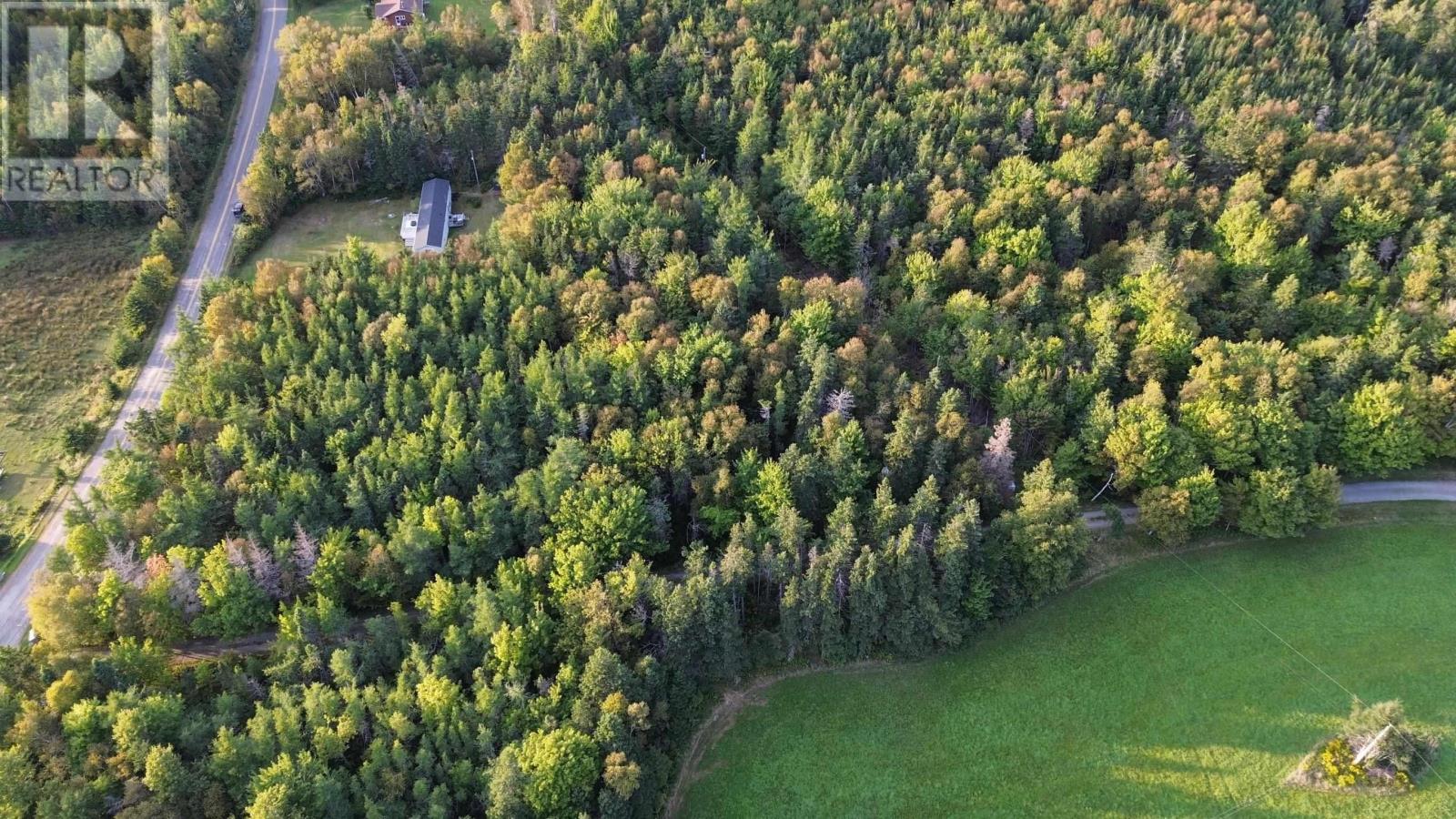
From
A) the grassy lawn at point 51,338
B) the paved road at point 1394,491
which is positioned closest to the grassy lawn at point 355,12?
the grassy lawn at point 51,338

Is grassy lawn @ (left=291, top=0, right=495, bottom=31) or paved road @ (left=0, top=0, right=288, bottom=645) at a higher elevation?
grassy lawn @ (left=291, top=0, right=495, bottom=31)

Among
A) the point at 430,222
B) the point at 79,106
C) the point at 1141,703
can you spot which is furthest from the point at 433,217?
the point at 1141,703

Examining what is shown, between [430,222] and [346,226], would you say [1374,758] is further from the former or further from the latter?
[346,226]

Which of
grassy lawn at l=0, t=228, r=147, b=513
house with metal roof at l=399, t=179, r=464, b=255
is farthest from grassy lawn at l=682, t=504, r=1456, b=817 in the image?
grassy lawn at l=0, t=228, r=147, b=513

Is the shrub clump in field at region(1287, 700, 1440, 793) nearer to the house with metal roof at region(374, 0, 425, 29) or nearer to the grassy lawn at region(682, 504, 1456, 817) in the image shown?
the grassy lawn at region(682, 504, 1456, 817)

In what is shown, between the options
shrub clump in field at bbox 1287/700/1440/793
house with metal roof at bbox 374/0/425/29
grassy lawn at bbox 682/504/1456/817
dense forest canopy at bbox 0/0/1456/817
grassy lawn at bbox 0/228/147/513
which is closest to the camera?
dense forest canopy at bbox 0/0/1456/817

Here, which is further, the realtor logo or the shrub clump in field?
the realtor logo
